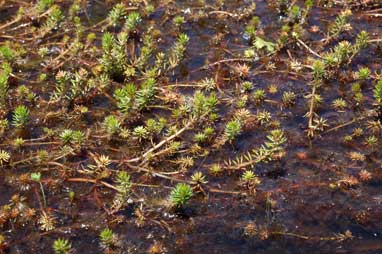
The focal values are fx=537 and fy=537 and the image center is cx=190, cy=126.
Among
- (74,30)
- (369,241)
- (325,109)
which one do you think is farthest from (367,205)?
(74,30)

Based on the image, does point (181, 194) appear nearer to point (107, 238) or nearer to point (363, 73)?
point (107, 238)

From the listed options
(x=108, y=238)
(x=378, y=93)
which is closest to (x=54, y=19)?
(x=108, y=238)

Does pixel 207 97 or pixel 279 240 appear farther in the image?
pixel 207 97

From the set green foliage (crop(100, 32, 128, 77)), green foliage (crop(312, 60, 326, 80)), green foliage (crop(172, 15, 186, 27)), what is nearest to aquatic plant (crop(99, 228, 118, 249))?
green foliage (crop(100, 32, 128, 77))

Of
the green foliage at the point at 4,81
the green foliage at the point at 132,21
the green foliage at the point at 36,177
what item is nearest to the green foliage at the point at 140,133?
the green foliage at the point at 36,177

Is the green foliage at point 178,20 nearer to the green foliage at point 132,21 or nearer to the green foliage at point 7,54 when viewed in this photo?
the green foliage at point 132,21

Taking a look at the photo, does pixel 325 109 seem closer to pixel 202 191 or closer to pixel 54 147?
pixel 202 191
